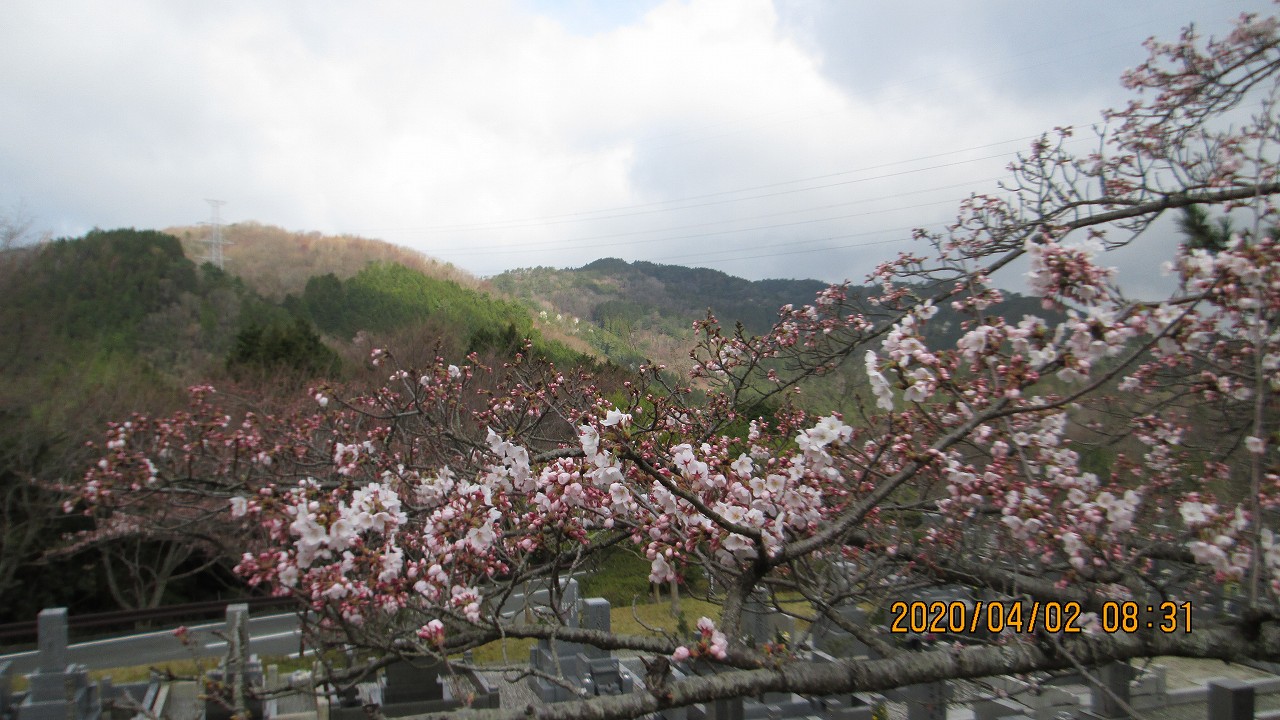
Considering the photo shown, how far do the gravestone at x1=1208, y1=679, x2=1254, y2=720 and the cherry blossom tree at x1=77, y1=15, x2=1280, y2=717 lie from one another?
213 mm

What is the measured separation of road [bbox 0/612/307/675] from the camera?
24.3 feet

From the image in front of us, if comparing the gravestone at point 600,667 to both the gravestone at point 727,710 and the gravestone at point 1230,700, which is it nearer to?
the gravestone at point 727,710

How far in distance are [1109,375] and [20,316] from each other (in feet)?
44.0

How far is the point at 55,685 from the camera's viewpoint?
5.31 meters

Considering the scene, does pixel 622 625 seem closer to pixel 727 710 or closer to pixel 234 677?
pixel 727 710

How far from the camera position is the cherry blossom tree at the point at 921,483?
7.16ft

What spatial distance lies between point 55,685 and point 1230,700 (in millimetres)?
6882

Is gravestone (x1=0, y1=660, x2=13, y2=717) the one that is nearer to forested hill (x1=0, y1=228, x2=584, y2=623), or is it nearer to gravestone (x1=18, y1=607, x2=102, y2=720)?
gravestone (x1=18, y1=607, x2=102, y2=720)

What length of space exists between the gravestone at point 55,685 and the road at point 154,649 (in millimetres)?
1925

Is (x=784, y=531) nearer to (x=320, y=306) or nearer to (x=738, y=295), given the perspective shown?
(x=738, y=295)

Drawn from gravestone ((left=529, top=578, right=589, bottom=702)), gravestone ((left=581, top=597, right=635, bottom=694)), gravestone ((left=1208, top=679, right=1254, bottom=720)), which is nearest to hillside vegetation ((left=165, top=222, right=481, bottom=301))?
gravestone ((left=529, top=578, right=589, bottom=702))

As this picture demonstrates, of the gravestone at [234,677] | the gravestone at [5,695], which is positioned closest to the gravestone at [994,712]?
the gravestone at [234,677]
